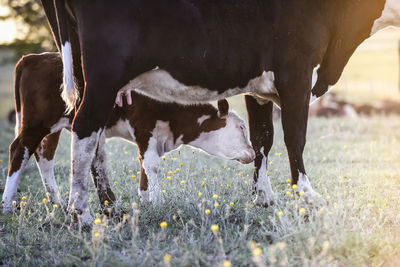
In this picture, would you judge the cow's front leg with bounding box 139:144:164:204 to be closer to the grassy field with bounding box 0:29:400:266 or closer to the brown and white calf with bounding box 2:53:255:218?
the brown and white calf with bounding box 2:53:255:218

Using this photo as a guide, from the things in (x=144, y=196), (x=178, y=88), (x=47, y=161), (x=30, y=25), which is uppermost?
(x=178, y=88)

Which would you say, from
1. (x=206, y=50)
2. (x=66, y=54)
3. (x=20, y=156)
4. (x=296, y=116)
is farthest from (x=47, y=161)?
(x=296, y=116)

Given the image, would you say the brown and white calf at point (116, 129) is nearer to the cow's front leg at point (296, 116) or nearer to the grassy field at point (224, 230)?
the grassy field at point (224, 230)

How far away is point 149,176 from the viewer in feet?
19.0

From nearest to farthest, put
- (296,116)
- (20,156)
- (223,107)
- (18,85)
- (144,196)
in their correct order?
(296,116) < (20,156) < (144,196) < (18,85) < (223,107)

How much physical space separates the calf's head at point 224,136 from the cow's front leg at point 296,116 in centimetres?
190

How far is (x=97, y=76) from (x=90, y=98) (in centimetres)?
19

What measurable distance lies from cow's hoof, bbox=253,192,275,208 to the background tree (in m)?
14.4

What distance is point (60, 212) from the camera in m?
5.13

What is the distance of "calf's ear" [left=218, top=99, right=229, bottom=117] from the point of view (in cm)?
648

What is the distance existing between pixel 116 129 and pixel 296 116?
7.95 feet

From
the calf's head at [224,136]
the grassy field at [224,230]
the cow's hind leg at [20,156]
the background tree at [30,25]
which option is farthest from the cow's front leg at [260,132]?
the background tree at [30,25]

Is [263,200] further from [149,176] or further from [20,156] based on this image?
[20,156]

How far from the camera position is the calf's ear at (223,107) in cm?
648
